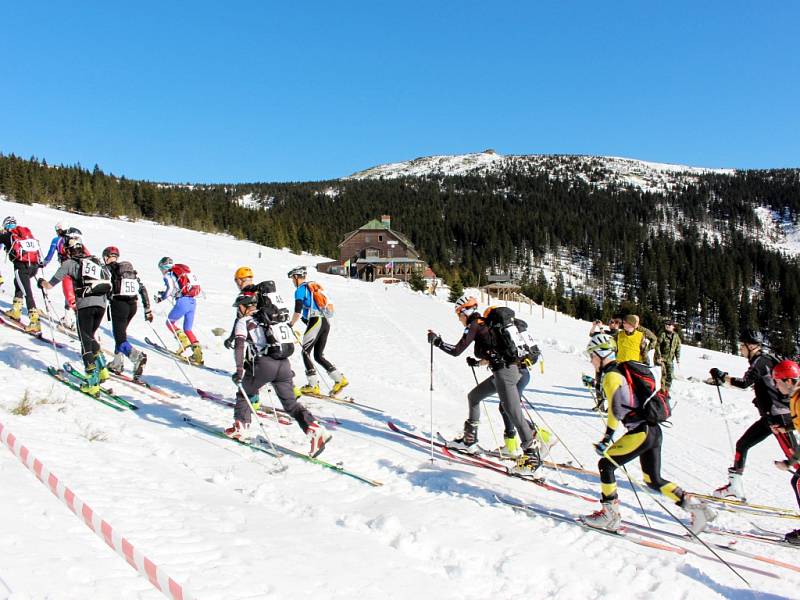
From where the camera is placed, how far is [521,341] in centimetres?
648

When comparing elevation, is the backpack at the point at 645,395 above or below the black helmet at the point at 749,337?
below

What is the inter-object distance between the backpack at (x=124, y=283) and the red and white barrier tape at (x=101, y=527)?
372 cm

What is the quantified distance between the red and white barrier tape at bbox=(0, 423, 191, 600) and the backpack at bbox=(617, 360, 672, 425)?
13.2ft

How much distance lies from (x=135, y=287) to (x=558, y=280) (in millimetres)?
126411

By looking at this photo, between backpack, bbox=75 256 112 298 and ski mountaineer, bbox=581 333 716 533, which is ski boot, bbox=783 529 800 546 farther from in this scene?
backpack, bbox=75 256 112 298

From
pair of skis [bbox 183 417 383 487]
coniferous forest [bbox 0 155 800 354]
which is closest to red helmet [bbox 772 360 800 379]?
pair of skis [bbox 183 417 383 487]

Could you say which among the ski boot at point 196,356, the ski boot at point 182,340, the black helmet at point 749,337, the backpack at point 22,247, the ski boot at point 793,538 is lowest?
the ski boot at point 793,538

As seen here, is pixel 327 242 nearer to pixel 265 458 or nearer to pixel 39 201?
pixel 39 201

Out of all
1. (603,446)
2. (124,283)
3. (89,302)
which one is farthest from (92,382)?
(603,446)

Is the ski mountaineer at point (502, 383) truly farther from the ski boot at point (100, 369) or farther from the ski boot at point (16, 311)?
the ski boot at point (16, 311)

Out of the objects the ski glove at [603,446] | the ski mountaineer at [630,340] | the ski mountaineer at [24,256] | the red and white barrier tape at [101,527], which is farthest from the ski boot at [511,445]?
the ski mountaineer at [24,256]

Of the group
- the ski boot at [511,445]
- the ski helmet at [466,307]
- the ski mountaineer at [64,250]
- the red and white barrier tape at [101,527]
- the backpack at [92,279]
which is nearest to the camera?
the red and white barrier tape at [101,527]

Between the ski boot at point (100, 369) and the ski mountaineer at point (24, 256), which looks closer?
the ski boot at point (100, 369)

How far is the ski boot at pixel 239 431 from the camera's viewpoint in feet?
21.2
